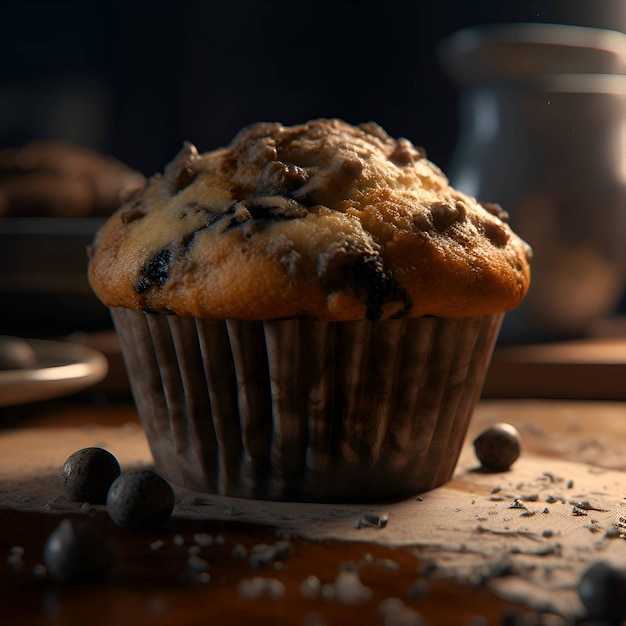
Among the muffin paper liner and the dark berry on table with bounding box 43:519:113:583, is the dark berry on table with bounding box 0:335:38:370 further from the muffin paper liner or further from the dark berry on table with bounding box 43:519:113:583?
the dark berry on table with bounding box 43:519:113:583

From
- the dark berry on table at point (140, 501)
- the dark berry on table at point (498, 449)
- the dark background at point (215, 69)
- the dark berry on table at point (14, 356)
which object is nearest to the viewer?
the dark berry on table at point (140, 501)

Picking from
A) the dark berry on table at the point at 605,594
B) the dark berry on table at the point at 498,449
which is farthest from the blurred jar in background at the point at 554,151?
the dark berry on table at the point at 605,594

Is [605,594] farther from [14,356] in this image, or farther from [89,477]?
[14,356]

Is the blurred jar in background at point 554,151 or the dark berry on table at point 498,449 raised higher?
the blurred jar in background at point 554,151

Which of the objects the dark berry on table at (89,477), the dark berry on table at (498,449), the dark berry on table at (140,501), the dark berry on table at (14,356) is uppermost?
the dark berry on table at (140,501)

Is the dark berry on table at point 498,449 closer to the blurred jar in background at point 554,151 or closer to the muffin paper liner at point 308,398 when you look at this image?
the muffin paper liner at point 308,398

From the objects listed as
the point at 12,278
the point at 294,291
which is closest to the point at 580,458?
the point at 294,291
